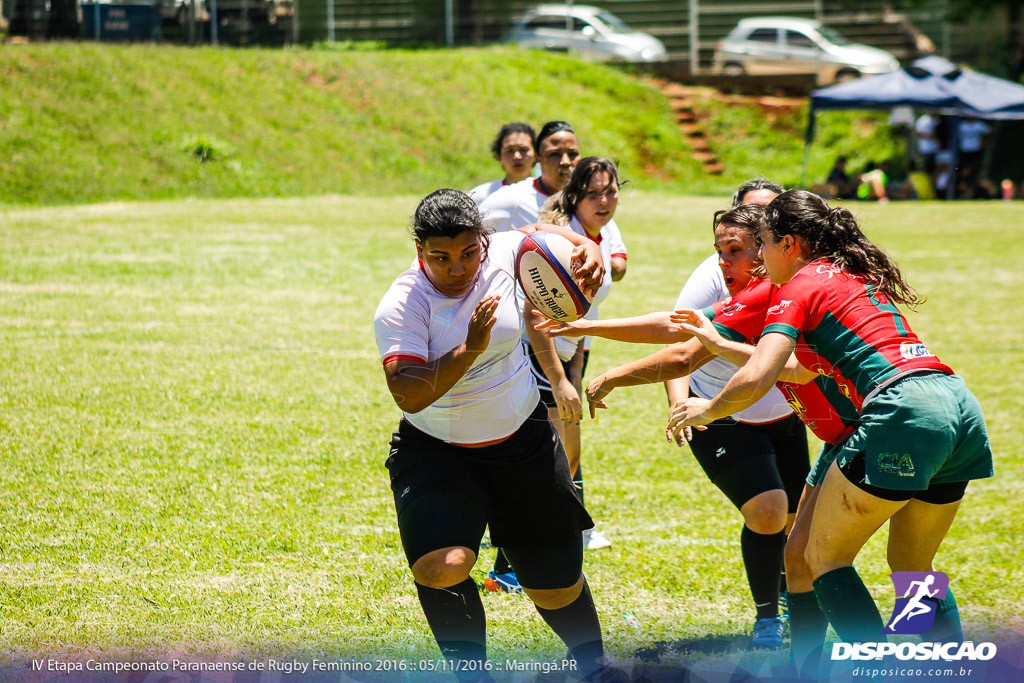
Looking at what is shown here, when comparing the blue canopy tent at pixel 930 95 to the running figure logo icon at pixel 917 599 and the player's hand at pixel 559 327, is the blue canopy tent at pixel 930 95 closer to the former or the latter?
the player's hand at pixel 559 327

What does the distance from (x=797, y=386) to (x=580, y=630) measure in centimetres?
124

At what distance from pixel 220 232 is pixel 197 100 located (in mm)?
8403

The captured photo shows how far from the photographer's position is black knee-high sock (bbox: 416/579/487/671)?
3.47 metres

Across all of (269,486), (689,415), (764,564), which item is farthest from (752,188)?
(269,486)

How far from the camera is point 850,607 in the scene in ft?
11.4

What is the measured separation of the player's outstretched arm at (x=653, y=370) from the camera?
390 centimetres

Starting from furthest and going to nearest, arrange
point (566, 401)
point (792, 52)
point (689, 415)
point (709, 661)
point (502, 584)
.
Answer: point (792, 52)
point (502, 584)
point (566, 401)
point (709, 661)
point (689, 415)

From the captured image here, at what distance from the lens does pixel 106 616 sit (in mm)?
4406

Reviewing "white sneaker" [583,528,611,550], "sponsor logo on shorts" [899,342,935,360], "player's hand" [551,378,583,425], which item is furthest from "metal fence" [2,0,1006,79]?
"sponsor logo on shorts" [899,342,935,360]

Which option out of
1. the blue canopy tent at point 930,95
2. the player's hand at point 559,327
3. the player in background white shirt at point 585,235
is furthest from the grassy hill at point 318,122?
the player's hand at point 559,327

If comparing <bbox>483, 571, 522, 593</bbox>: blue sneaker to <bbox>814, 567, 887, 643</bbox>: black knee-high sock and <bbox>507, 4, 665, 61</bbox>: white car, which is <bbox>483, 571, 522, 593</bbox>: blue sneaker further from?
<bbox>507, 4, 665, 61</bbox>: white car

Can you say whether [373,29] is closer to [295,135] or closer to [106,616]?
[295,135]

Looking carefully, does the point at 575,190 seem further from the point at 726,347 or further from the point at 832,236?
the point at 832,236

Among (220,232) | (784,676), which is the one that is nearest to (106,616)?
(784,676)
